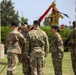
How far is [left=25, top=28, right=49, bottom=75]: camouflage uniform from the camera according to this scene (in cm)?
1073

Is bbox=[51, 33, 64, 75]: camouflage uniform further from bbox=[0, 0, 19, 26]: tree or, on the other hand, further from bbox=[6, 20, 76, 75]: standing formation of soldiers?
bbox=[0, 0, 19, 26]: tree

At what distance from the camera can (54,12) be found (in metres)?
16.5

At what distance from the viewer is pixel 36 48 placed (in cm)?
1081

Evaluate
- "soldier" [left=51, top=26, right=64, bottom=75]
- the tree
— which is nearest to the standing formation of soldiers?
"soldier" [left=51, top=26, right=64, bottom=75]

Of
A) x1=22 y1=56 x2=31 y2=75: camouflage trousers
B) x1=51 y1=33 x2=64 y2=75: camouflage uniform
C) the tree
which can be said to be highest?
the tree

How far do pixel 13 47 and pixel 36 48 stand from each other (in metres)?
1.13

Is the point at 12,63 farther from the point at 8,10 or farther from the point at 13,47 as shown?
the point at 8,10

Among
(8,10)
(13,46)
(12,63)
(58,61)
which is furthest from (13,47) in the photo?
(8,10)

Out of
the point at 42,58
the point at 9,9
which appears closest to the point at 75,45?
the point at 42,58

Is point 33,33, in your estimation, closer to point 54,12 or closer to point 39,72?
point 39,72

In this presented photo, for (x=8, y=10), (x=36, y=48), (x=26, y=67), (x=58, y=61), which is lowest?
(x=26, y=67)

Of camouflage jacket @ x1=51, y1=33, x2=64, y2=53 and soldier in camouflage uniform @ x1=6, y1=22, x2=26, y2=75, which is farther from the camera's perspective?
camouflage jacket @ x1=51, y1=33, x2=64, y2=53

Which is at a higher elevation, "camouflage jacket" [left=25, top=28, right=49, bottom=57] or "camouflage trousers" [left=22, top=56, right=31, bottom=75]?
"camouflage jacket" [left=25, top=28, right=49, bottom=57]

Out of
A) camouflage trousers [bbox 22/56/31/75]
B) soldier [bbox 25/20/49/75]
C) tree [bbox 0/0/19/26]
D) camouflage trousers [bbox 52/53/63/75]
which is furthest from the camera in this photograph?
tree [bbox 0/0/19/26]
